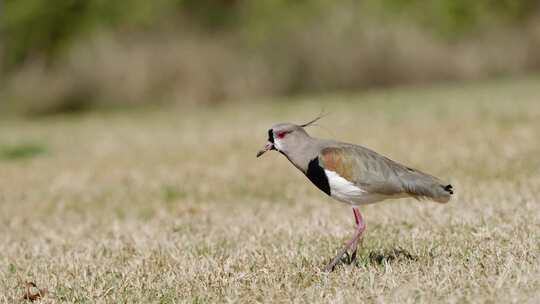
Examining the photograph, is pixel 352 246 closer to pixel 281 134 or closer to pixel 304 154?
pixel 304 154

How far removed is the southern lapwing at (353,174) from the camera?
15.0 ft

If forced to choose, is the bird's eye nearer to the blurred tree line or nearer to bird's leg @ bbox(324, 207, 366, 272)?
bird's leg @ bbox(324, 207, 366, 272)

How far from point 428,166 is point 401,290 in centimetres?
524

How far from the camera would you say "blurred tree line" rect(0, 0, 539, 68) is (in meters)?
21.7

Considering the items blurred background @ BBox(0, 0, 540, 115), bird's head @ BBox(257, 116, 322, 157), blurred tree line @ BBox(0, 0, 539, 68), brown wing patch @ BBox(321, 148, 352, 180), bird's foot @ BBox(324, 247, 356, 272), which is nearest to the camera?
brown wing patch @ BBox(321, 148, 352, 180)

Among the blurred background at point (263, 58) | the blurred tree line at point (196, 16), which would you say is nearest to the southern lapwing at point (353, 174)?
the blurred background at point (263, 58)

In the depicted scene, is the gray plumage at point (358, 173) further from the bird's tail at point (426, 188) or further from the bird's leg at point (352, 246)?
the bird's leg at point (352, 246)

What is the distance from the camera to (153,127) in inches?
615

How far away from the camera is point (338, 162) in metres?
4.60

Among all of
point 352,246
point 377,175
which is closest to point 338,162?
point 377,175

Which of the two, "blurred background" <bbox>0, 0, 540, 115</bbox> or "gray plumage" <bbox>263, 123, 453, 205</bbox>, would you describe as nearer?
"gray plumage" <bbox>263, 123, 453, 205</bbox>

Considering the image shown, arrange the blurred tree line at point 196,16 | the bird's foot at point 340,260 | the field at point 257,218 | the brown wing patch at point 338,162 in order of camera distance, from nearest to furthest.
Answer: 1. the field at point 257,218
2. the brown wing patch at point 338,162
3. the bird's foot at point 340,260
4. the blurred tree line at point 196,16

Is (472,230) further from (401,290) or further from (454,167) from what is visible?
(454,167)

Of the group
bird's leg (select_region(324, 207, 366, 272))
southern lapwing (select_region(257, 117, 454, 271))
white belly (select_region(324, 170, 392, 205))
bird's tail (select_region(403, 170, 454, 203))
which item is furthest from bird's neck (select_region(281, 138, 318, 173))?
bird's tail (select_region(403, 170, 454, 203))
